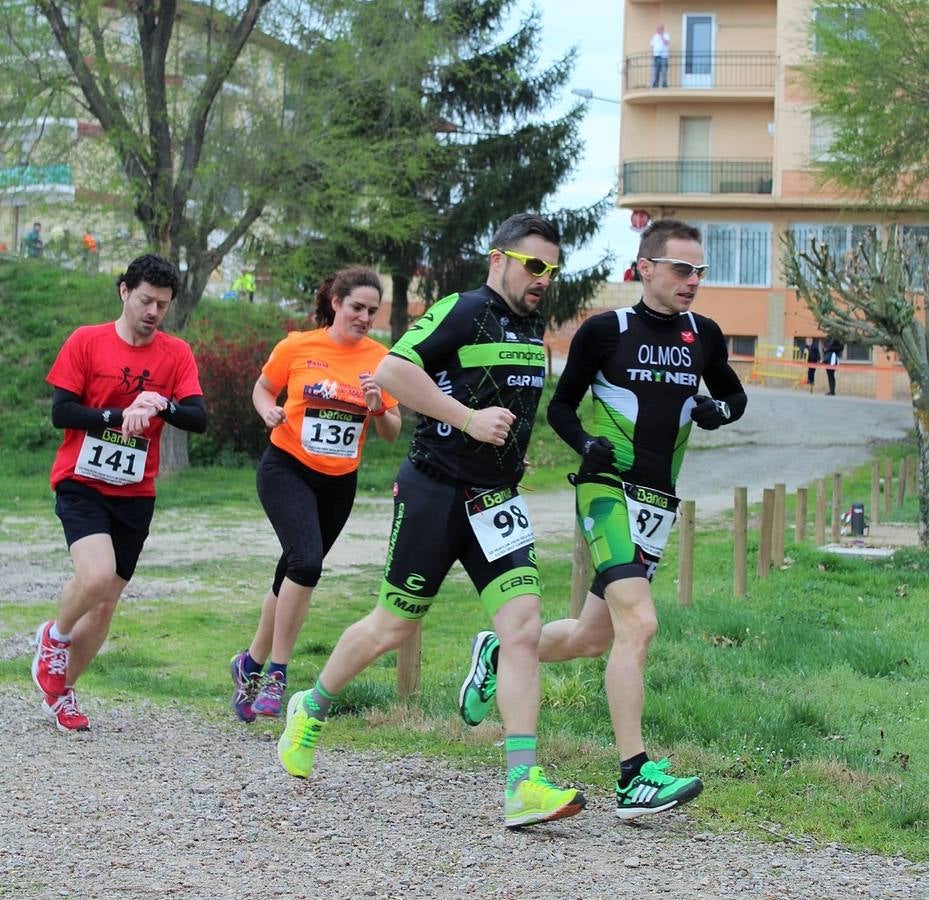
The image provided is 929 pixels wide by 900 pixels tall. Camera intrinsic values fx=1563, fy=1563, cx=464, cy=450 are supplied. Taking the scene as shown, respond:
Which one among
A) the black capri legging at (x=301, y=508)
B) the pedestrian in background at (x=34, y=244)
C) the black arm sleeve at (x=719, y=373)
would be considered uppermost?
the pedestrian in background at (x=34, y=244)

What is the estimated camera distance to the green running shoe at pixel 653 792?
17.8 ft

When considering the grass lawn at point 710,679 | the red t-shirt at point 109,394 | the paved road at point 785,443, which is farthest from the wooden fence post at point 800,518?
the red t-shirt at point 109,394

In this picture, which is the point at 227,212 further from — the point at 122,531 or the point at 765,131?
the point at 765,131

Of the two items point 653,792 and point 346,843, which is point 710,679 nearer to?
point 653,792

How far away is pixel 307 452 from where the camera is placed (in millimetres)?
7543

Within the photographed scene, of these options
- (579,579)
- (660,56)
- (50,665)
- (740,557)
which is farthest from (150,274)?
(660,56)

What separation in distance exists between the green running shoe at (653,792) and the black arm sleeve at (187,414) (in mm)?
2748

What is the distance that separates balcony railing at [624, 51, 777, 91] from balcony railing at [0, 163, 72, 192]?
33.8 m

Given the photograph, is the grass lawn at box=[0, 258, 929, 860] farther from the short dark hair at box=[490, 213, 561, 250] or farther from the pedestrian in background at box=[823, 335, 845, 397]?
the pedestrian in background at box=[823, 335, 845, 397]

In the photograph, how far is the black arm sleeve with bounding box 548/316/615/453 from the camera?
602cm

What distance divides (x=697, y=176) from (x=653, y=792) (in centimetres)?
4969

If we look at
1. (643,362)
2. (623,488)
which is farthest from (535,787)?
(643,362)

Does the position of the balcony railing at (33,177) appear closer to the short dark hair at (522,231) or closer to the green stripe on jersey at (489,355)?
the short dark hair at (522,231)

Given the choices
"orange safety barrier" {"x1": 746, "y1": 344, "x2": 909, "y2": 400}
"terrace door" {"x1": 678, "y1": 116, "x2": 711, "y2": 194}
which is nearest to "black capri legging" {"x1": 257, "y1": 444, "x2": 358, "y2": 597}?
"orange safety barrier" {"x1": 746, "y1": 344, "x2": 909, "y2": 400}
